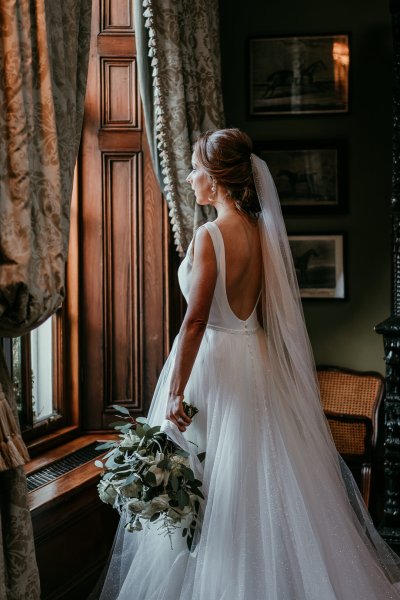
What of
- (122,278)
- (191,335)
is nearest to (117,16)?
(122,278)

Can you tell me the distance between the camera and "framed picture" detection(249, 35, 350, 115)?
4.67 m

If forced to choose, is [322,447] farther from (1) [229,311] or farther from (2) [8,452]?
(2) [8,452]

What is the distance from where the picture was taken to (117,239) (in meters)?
3.91

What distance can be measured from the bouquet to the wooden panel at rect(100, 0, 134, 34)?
2010mm

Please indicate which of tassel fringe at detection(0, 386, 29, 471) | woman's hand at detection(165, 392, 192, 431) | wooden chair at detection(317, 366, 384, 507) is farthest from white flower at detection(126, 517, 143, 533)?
wooden chair at detection(317, 366, 384, 507)

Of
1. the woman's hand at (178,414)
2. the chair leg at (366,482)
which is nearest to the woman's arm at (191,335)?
the woman's hand at (178,414)

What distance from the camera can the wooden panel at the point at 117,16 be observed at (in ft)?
12.6

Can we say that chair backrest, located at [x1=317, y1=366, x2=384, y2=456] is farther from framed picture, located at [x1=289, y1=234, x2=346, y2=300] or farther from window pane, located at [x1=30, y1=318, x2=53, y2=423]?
window pane, located at [x1=30, y1=318, x2=53, y2=423]

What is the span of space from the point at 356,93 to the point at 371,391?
1.72 metres

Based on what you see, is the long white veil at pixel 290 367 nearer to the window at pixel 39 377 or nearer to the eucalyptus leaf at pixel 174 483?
the eucalyptus leaf at pixel 174 483

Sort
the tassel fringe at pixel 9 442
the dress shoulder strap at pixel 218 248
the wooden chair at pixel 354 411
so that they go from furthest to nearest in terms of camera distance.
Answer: the wooden chair at pixel 354 411
the dress shoulder strap at pixel 218 248
the tassel fringe at pixel 9 442

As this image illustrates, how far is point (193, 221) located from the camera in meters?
3.88

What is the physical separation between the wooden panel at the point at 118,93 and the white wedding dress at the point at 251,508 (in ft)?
3.58

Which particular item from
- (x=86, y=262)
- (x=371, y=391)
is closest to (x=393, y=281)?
(x=371, y=391)
